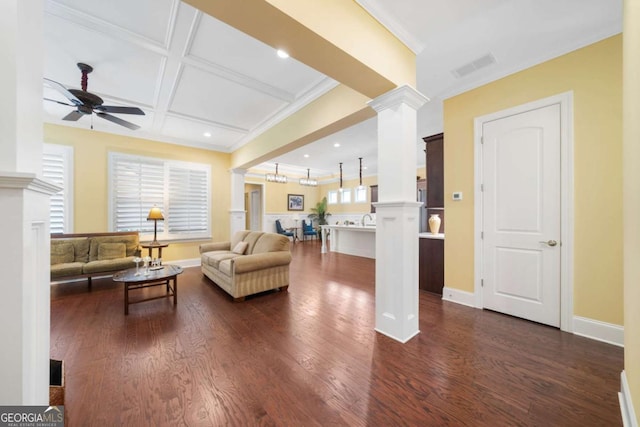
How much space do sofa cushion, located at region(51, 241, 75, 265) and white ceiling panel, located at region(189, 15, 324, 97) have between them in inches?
151

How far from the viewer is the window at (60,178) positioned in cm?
396

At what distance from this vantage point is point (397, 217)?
2.20m

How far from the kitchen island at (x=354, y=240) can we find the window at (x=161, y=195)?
358 cm

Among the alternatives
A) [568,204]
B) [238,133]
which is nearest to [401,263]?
[568,204]

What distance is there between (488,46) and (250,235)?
4.26 metres

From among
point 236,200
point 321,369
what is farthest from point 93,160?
point 321,369

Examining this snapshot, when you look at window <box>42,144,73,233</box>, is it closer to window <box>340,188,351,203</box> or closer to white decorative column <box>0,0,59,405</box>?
white decorative column <box>0,0,59,405</box>

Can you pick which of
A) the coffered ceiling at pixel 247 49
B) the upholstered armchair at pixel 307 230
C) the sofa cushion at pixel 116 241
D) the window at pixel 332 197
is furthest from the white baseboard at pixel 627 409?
the window at pixel 332 197

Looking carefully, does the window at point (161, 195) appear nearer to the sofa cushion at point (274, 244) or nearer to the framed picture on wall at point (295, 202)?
the sofa cushion at point (274, 244)

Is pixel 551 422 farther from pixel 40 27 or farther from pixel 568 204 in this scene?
pixel 40 27

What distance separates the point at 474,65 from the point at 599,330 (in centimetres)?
292

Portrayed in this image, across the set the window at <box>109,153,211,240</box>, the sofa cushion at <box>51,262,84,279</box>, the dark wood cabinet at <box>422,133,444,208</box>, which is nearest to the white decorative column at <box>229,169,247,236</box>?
the window at <box>109,153,211,240</box>

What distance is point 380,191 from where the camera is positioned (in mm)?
2383

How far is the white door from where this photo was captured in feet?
7.91
